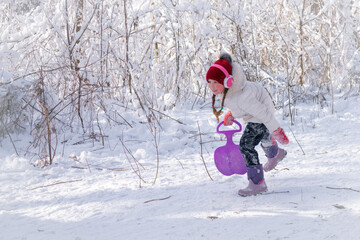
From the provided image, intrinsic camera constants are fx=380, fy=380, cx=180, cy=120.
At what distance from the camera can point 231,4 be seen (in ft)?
17.9

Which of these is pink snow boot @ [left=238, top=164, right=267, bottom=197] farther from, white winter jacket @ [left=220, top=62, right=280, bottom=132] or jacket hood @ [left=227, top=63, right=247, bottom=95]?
jacket hood @ [left=227, top=63, right=247, bottom=95]

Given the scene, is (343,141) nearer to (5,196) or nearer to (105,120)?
(105,120)

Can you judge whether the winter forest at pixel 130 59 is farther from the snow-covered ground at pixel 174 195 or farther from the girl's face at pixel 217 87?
the girl's face at pixel 217 87

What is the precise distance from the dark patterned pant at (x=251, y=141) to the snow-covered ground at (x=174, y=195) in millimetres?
222

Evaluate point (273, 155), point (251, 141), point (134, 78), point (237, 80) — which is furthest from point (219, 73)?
point (134, 78)

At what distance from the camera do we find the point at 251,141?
98.3 inches

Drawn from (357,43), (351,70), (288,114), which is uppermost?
(357,43)

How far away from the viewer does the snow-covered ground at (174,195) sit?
6.02 ft

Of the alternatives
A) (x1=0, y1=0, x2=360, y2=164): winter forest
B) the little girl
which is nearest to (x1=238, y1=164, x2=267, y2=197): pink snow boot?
the little girl

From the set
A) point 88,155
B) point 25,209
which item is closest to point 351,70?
point 88,155

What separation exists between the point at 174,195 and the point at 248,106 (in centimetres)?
73

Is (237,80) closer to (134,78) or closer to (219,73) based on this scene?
(219,73)

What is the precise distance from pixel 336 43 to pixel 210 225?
559 centimetres

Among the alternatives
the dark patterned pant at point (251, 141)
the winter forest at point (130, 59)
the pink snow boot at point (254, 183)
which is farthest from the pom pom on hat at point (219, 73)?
the winter forest at point (130, 59)
